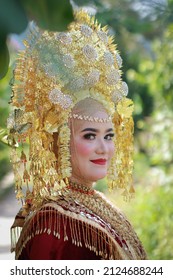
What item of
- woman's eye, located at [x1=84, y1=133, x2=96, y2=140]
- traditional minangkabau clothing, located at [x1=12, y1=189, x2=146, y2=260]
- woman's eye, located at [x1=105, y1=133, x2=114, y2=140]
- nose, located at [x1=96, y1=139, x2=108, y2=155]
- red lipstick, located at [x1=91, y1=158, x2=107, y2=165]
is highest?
woman's eye, located at [x1=105, y1=133, x2=114, y2=140]

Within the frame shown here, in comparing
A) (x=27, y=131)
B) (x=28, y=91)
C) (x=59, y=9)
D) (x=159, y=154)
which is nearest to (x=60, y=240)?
(x=27, y=131)

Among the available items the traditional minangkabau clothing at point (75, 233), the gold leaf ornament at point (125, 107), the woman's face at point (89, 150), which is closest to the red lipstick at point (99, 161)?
the woman's face at point (89, 150)

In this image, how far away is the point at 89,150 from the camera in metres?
1.71

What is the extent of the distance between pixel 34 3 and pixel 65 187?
1.23 metres

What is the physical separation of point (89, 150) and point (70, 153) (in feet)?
0.20

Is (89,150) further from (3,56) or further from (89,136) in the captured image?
(3,56)

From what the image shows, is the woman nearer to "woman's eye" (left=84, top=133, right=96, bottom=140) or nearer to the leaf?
"woman's eye" (left=84, top=133, right=96, bottom=140)

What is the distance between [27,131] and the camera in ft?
5.59

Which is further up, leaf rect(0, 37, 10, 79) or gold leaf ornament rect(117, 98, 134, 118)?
gold leaf ornament rect(117, 98, 134, 118)

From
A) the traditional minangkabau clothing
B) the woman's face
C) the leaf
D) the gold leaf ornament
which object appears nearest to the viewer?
the leaf

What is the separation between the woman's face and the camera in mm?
1719

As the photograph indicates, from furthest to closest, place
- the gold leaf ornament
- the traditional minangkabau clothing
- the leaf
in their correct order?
the gold leaf ornament < the traditional minangkabau clothing < the leaf

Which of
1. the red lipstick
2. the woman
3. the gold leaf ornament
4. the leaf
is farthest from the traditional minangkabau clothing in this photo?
the leaf
